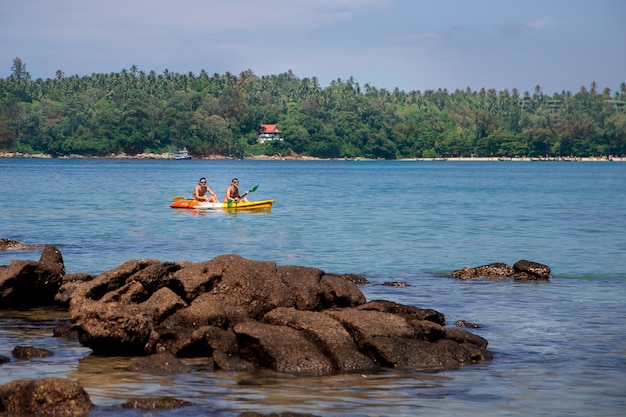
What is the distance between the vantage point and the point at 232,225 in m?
41.9

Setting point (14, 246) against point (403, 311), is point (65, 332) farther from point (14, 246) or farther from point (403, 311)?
point (14, 246)

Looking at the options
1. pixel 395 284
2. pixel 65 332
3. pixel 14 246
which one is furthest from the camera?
pixel 14 246

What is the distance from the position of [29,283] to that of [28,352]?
4.87m

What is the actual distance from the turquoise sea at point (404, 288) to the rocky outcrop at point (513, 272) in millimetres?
501

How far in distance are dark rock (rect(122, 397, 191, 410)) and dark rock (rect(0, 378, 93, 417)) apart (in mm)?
591

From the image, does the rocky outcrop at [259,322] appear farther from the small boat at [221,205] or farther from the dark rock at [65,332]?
the small boat at [221,205]

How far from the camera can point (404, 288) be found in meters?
22.5

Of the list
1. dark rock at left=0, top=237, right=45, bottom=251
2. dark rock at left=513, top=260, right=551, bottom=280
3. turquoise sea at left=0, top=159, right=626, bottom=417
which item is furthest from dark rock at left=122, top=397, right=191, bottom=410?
dark rock at left=0, top=237, right=45, bottom=251

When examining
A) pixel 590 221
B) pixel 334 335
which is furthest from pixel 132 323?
pixel 590 221

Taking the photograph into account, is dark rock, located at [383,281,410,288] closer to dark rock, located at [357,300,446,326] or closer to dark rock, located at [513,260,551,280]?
dark rock, located at [513,260,551,280]

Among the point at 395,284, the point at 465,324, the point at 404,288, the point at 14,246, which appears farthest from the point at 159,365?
the point at 14,246

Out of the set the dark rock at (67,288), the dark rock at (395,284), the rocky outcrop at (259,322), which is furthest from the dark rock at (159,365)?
the dark rock at (395,284)

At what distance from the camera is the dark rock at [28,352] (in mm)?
13938

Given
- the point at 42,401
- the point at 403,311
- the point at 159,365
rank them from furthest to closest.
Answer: the point at 403,311
the point at 159,365
the point at 42,401
